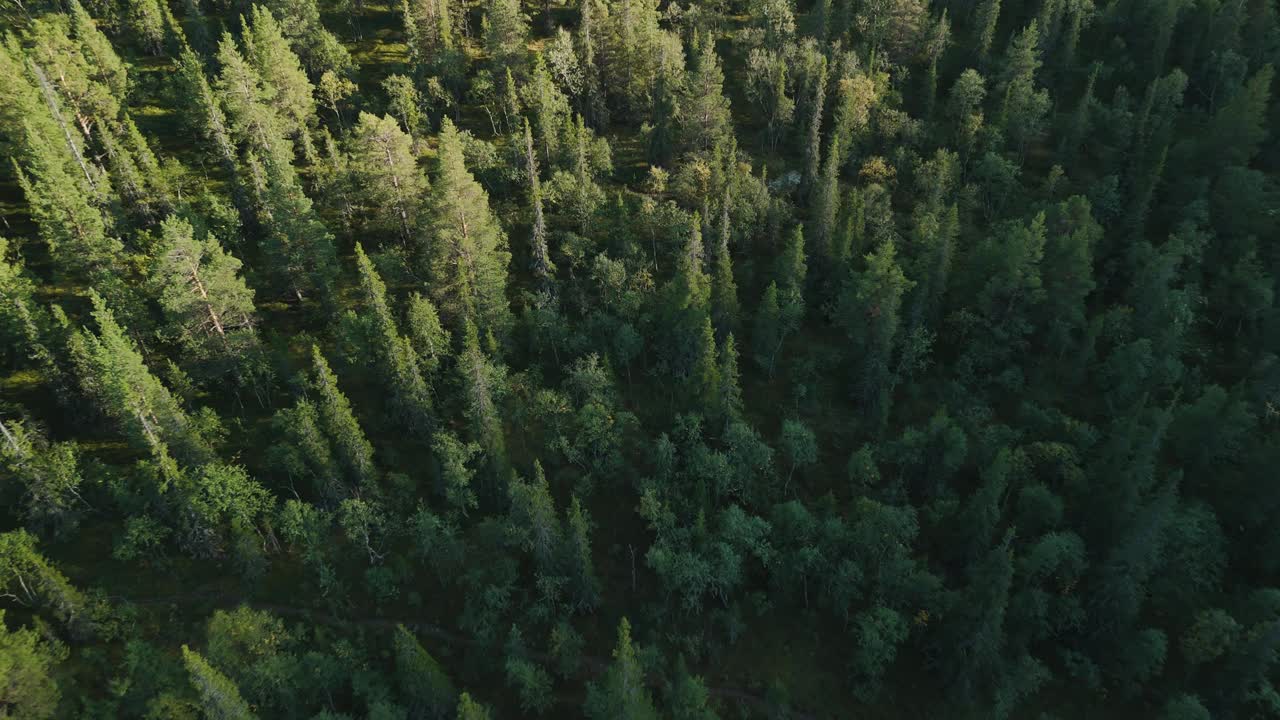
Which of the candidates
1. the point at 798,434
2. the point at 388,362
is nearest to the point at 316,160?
the point at 388,362

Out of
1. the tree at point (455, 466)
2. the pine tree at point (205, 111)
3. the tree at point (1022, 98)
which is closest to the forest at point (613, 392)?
the tree at point (1022, 98)

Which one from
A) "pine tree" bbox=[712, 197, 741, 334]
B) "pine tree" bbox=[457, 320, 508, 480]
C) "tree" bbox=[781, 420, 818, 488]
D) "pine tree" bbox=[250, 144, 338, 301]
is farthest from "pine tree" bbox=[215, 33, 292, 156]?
"tree" bbox=[781, 420, 818, 488]

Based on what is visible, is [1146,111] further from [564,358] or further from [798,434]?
[564,358]

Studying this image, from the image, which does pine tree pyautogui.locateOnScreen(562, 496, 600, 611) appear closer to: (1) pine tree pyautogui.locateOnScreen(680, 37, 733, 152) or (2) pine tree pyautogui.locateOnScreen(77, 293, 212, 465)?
(2) pine tree pyautogui.locateOnScreen(77, 293, 212, 465)

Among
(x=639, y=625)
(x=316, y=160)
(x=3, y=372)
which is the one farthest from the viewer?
(x=316, y=160)

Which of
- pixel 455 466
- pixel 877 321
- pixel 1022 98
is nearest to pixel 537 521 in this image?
pixel 455 466

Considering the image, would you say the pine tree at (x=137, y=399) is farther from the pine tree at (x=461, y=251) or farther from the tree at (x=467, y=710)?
the tree at (x=467, y=710)
